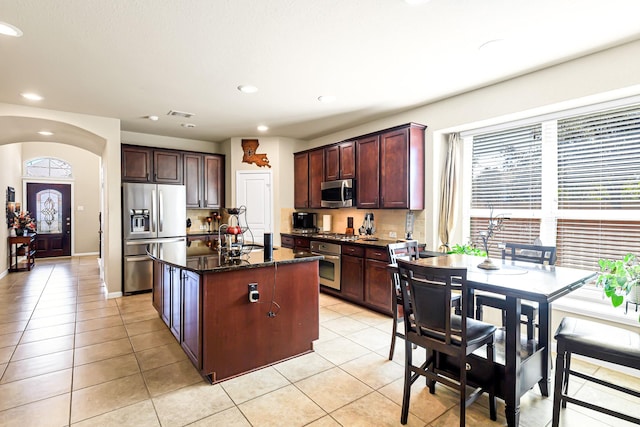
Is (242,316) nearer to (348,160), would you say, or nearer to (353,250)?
(353,250)

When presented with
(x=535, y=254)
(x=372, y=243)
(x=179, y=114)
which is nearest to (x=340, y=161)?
(x=372, y=243)

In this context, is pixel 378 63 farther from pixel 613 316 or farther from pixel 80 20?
pixel 613 316

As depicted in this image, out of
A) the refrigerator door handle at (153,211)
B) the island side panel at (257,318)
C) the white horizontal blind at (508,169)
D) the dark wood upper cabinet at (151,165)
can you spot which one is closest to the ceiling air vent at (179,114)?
the dark wood upper cabinet at (151,165)

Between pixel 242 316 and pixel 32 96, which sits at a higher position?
pixel 32 96

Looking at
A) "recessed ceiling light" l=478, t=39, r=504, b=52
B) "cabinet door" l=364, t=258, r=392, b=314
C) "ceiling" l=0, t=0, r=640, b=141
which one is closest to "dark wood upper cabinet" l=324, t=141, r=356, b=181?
"ceiling" l=0, t=0, r=640, b=141

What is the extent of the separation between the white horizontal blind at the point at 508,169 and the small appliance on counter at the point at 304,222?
2923mm

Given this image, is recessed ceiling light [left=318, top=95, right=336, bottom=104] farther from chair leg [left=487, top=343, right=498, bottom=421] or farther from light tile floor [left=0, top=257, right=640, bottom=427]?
chair leg [left=487, top=343, right=498, bottom=421]

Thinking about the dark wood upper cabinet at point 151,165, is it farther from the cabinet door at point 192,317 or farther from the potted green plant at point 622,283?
the potted green plant at point 622,283

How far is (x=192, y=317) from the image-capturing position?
8.71 ft

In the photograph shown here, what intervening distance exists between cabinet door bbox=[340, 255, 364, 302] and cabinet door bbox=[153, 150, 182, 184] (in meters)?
3.50

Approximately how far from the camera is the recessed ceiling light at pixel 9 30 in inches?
93.0

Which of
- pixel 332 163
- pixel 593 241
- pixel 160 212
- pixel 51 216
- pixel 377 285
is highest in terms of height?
pixel 332 163

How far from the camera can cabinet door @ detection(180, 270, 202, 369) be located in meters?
2.49

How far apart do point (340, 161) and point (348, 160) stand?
7.3 inches
